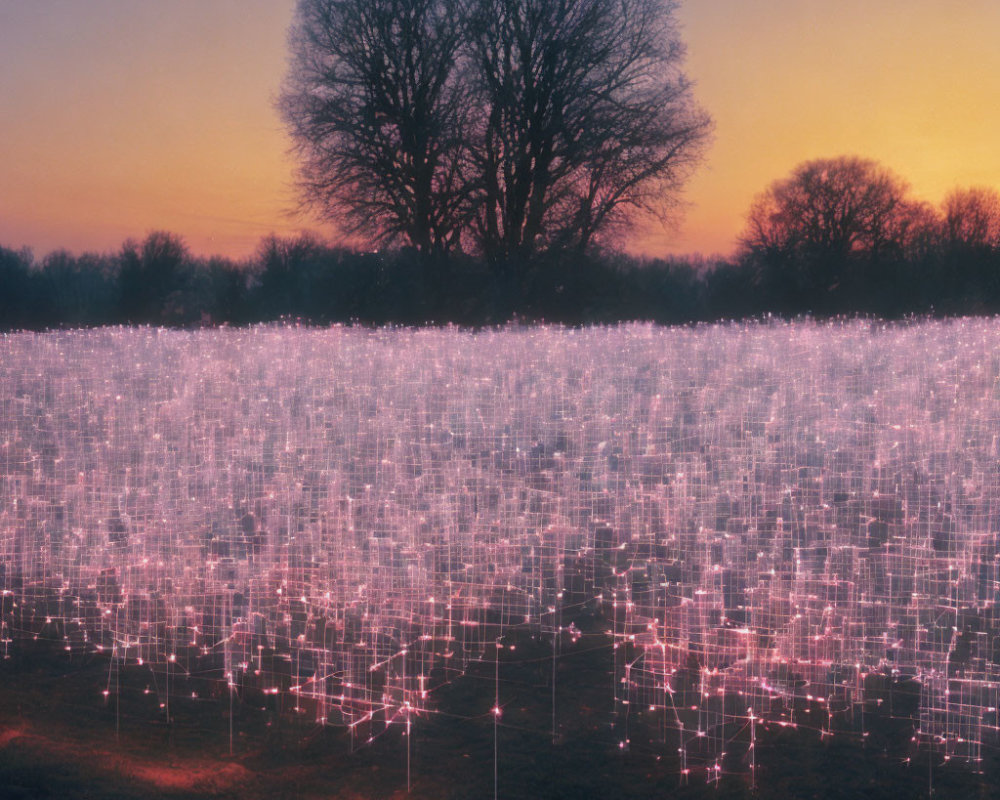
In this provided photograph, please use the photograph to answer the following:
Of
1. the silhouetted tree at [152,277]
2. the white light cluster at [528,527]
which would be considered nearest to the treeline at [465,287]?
the silhouetted tree at [152,277]

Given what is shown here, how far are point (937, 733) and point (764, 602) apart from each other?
3.40 ft

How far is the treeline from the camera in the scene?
A: 62.5 ft

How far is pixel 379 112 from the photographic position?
63.6 feet

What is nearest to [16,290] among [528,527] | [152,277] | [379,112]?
[152,277]

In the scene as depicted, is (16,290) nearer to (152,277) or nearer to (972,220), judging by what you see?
(152,277)

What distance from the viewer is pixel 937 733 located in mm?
3395

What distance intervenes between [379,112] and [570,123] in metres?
4.31

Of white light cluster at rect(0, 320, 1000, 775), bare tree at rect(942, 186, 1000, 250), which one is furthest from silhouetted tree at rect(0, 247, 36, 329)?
bare tree at rect(942, 186, 1000, 250)

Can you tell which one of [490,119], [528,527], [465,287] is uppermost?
[490,119]

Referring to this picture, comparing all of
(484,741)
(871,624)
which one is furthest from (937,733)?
(484,741)

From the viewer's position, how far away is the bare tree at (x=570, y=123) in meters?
19.2

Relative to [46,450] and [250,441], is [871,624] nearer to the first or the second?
[250,441]

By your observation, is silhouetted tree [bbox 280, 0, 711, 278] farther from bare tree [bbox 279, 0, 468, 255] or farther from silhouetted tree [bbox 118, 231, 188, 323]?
silhouetted tree [bbox 118, 231, 188, 323]

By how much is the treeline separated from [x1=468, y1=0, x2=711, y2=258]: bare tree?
1.17m
